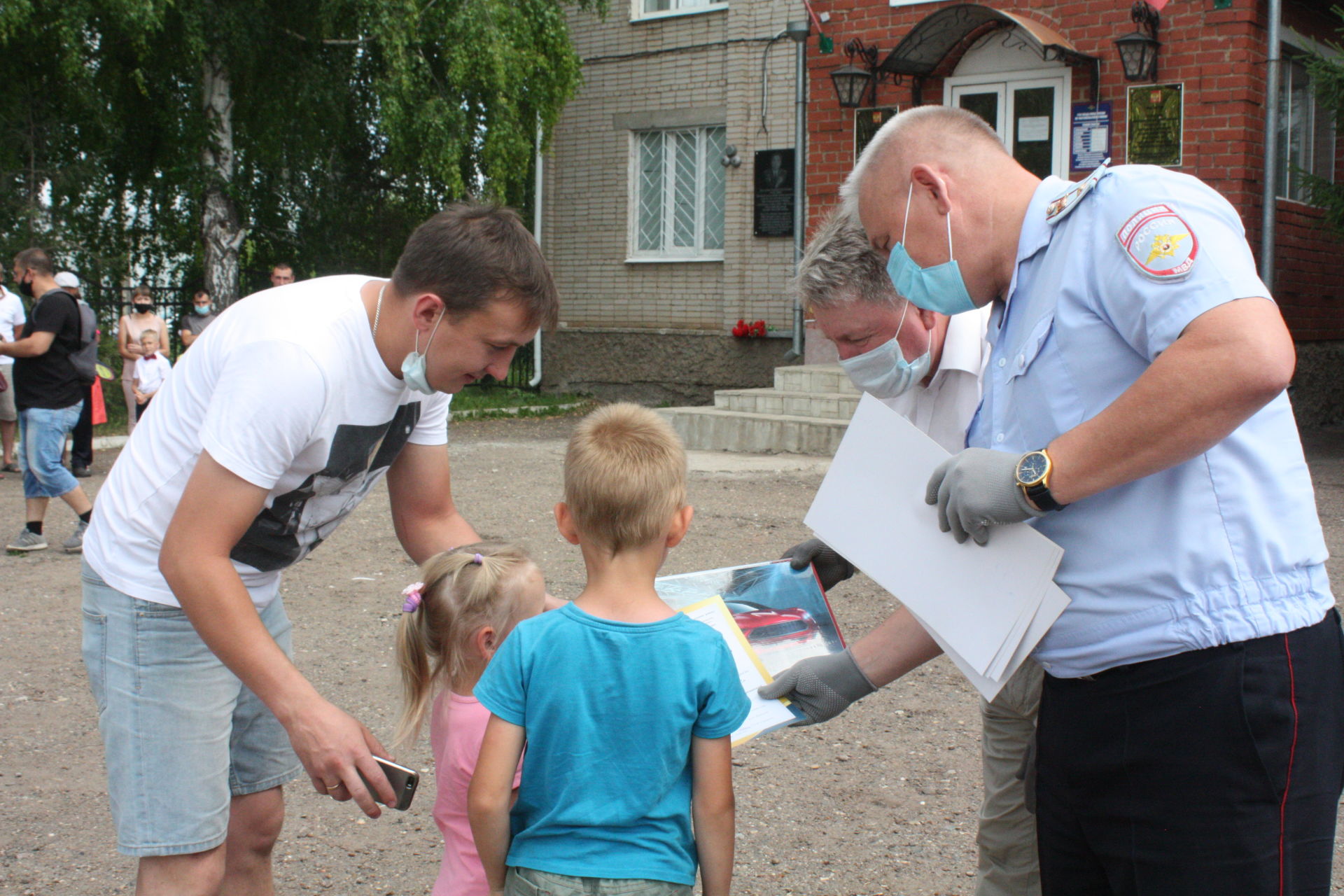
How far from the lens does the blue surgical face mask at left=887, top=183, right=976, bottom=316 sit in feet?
6.48

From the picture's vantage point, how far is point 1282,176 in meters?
12.8

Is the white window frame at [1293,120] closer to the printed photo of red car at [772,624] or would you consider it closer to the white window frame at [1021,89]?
the white window frame at [1021,89]

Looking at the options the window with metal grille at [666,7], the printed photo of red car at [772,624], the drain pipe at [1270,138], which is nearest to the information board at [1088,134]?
the drain pipe at [1270,138]

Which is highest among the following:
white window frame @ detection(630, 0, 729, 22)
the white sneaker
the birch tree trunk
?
white window frame @ detection(630, 0, 729, 22)

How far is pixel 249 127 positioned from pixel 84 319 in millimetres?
7999

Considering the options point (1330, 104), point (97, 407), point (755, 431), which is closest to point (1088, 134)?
point (1330, 104)

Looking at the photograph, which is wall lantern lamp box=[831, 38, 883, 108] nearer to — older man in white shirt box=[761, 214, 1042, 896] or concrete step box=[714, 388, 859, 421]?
concrete step box=[714, 388, 859, 421]

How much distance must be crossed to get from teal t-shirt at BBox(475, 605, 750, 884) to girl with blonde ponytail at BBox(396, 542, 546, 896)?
1.66 ft

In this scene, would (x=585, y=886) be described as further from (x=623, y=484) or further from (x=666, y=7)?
(x=666, y=7)

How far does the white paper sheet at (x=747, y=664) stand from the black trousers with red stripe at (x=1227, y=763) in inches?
27.4

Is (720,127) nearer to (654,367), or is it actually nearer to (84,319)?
(654,367)

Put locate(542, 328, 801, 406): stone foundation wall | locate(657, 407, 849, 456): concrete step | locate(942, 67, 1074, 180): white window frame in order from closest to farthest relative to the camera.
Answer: locate(657, 407, 849, 456): concrete step
locate(942, 67, 1074, 180): white window frame
locate(542, 328, 801, 406): stone foundation wall

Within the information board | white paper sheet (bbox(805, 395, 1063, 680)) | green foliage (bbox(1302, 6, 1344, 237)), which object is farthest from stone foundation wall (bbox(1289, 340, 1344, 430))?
white paper sheet (bbox(805, 395, 1063, 680))

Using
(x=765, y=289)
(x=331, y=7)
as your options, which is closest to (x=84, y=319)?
(x=331, y=7)
